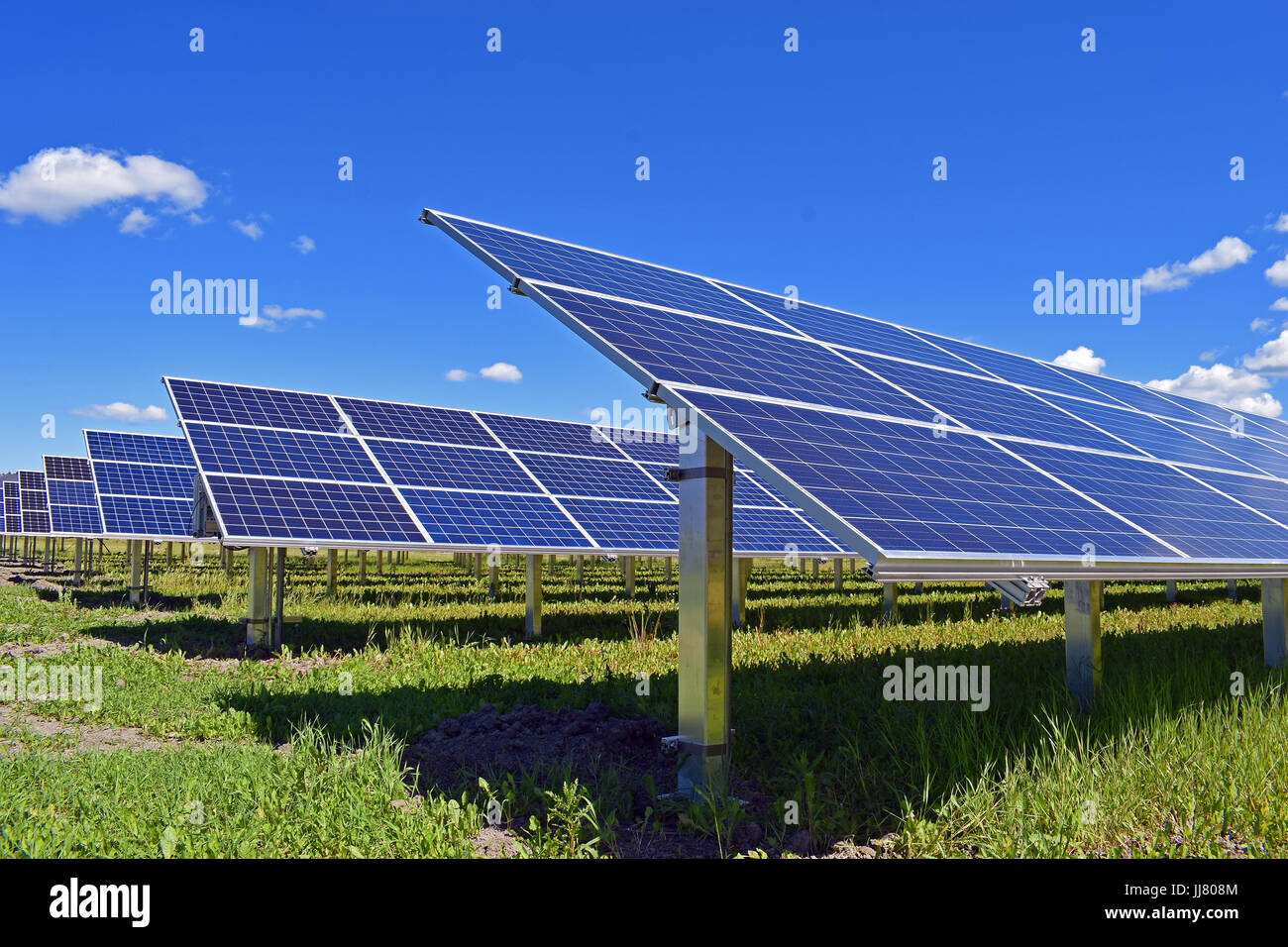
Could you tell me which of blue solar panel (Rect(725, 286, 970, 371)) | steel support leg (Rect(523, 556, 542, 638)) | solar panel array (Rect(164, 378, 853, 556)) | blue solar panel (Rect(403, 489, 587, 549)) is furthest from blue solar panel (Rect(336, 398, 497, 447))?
blue solar panel (Rect(725, 286, 970, 371))

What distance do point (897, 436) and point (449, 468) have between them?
1264cm

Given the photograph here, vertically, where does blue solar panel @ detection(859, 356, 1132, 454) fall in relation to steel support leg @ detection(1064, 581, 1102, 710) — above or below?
above

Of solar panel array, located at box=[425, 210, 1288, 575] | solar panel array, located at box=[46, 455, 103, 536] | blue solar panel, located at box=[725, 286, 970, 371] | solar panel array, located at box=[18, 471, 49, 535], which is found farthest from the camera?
solar panel array, located at box=[18, 471, 49, 535]

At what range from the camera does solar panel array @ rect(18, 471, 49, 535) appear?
34125 millimetres

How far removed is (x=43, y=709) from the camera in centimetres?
1031

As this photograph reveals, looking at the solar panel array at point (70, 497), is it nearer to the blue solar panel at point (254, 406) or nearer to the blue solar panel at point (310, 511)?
the blue solar panel at point (254, 406)

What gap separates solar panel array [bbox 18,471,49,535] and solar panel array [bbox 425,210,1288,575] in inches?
1152

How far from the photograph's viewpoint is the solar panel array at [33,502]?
34.1 m

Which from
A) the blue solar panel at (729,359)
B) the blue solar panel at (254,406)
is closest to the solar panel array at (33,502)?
the blue solar panel at (254,406)

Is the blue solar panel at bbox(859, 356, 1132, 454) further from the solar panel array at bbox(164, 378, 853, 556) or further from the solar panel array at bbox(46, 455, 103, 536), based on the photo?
the solar panel array at bbox(46, 455, 103, 536)

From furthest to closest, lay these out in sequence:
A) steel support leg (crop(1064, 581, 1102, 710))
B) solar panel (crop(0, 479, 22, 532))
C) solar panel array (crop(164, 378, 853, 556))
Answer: solar panel (crop(0, 479, 22, 532))
solar panel array (crop(164, 378, 853, 556))
steel support leg (crop(1064, 581, 1102, 710))

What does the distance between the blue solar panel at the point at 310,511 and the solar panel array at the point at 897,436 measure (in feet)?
20.8

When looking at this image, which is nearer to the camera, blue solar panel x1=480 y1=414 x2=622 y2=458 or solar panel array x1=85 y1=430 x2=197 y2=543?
blue solar panel x1=480 y1=414 x2=622 y2=458
